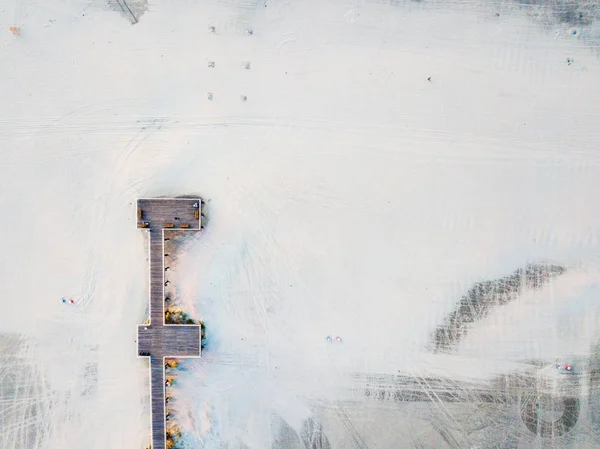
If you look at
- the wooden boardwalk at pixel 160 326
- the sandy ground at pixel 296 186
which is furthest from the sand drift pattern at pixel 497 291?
the wooden boardwalk at pixel 160 326

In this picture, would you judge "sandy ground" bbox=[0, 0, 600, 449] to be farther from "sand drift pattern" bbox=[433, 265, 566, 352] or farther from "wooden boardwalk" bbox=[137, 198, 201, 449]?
"wooden boardwalk" bbox=[137, 198, 201, 449]

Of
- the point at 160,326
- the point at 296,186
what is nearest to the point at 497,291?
the point at 296,186

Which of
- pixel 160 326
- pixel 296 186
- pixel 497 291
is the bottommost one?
pixel 160 326

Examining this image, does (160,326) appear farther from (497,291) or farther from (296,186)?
(497,291)

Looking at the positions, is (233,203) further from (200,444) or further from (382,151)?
(200,444)

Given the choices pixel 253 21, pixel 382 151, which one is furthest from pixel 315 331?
pixel 253 21

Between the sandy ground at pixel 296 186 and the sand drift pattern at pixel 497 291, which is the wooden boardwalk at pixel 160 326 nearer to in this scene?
the sandy ground at pixel 296 186

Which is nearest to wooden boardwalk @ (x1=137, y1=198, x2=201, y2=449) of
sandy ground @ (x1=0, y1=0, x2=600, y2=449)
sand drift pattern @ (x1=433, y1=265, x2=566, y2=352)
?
sandy ground @ (x1=0, y1=0, x2=600, y2=449)
